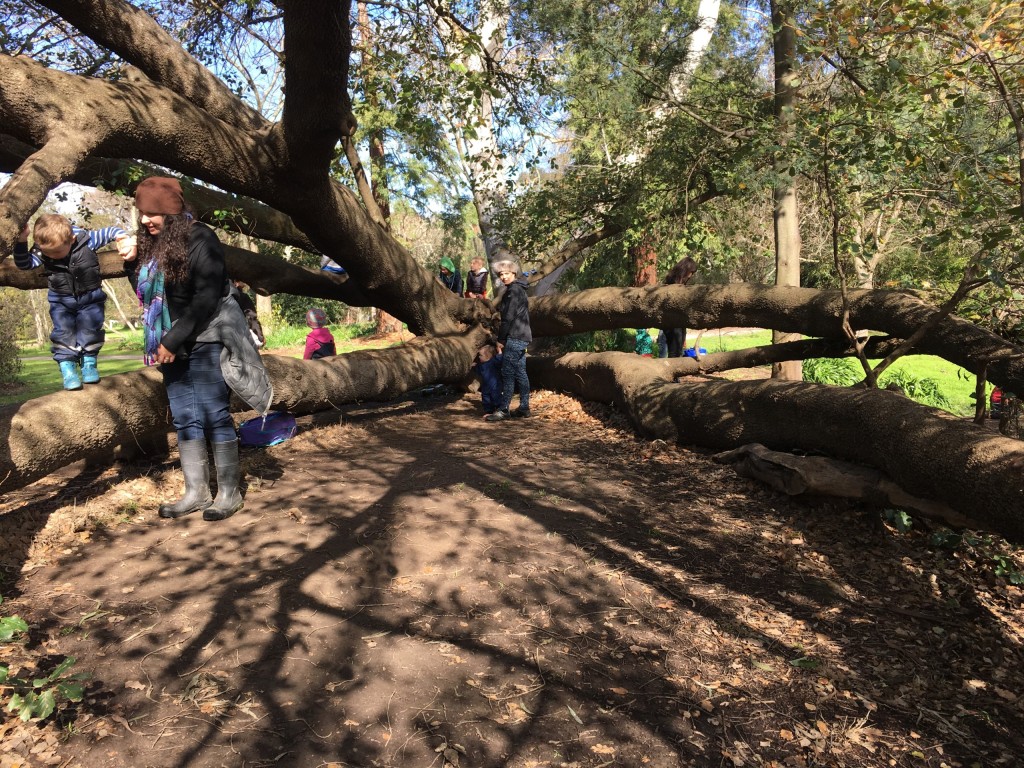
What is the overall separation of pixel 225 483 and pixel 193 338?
0.95m

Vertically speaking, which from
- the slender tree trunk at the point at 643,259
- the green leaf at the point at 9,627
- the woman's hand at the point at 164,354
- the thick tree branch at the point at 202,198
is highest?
the thick tree branch at the point at 202,198

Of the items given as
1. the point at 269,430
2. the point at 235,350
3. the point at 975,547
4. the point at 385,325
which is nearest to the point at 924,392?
the point at 975,547

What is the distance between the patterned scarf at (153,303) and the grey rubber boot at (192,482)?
60 centimetres

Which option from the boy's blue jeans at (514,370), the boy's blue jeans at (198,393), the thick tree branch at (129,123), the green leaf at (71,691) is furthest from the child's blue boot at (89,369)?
the boy's blue jeans at (514,370)

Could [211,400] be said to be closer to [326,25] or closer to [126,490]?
[126,490]

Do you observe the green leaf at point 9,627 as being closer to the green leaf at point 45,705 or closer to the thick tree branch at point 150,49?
the green leaf at point 45,705

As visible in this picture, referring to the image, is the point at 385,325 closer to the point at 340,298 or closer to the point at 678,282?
the point at 340,298

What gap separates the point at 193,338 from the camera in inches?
147

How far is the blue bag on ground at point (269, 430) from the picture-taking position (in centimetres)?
566

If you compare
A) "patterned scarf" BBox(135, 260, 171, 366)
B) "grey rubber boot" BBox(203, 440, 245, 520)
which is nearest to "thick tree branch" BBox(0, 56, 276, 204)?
"patterned scarf" BBox(135, 260, 171, 366)

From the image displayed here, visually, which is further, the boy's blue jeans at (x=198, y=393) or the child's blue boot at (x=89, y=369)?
the child's blue boot at (x=89, y=369)

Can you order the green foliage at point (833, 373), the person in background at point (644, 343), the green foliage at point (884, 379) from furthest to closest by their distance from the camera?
the person in background at point (644, 343) → the green foliage at point (833, 373) → the green foliage at point (884, 379)

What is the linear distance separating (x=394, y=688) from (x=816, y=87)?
25.3 ft

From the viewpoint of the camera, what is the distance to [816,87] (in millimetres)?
7141
